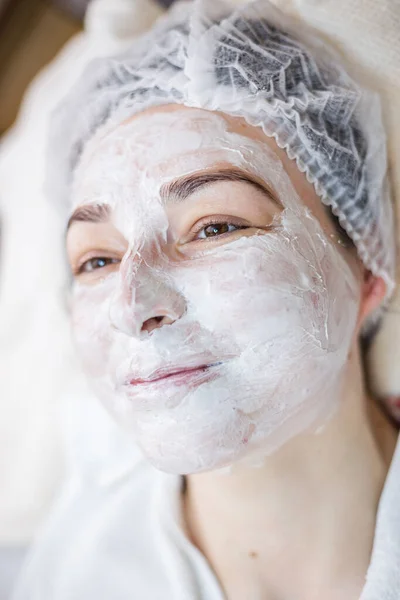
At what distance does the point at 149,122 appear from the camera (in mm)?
924

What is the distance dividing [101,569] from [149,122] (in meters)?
0.84

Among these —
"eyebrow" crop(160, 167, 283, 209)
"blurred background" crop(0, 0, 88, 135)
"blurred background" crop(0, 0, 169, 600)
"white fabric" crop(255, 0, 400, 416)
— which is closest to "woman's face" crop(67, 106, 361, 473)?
"eyebrow" crop(160, 167, 283, 209)

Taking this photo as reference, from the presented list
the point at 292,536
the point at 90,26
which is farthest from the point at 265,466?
the point at 90,26

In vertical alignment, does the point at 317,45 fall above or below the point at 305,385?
above

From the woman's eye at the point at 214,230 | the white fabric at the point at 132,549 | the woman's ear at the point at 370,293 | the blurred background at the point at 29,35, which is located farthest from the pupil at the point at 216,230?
the blurred background at the point at 29,35

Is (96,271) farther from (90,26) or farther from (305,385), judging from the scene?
(90,26)

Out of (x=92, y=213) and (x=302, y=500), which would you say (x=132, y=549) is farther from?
(x=92, y=213)

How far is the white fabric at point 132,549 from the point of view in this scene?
958 mm

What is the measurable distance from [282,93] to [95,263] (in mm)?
402

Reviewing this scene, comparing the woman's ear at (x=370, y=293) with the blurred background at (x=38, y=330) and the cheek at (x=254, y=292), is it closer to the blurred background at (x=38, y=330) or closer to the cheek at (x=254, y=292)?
the cheek at (x=254, y=292)

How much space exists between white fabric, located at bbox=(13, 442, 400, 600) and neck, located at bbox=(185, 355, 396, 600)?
0.04 meters

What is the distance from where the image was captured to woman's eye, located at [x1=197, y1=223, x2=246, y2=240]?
0.88m

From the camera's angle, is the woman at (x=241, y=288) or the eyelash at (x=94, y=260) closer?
the woman at (x=241, y=288)

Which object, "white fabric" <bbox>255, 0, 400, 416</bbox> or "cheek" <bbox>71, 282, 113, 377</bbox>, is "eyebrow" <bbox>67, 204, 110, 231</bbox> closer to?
"cheek" <bbox>71, 282, 113, 377</bbox>
